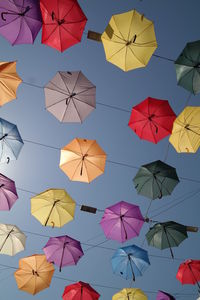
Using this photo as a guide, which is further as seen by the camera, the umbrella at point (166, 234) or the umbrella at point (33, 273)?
the umbrella at point (33, 273)

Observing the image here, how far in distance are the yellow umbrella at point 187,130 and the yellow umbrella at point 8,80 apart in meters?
4.02

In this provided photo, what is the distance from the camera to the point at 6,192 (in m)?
8.02

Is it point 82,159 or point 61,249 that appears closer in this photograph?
point 82,159

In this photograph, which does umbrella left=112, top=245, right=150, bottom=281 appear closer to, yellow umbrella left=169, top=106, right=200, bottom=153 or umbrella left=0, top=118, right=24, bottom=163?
yellow umbrella left=169, top=106, right=200, bottom=153

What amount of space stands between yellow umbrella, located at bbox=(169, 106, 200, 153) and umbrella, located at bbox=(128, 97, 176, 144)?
19 centimetres

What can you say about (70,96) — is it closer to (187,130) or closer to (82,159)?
(82,159)

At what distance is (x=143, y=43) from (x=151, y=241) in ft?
18.4

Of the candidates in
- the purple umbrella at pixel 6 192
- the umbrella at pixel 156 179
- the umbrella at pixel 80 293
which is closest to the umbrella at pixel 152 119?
the umbrella at pixel 156 179

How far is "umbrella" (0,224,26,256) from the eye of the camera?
883 centimetres

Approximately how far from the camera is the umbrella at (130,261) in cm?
932

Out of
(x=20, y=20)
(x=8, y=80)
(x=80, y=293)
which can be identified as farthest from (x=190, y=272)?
(x=20, y=20)

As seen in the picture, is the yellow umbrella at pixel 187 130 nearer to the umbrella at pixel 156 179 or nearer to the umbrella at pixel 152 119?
the umbrella at pixel 152 119

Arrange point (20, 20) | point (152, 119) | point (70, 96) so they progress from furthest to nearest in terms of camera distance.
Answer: point (152, 119) → point (70, 96) → point (20, 20)

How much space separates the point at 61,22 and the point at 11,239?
6280 mm
